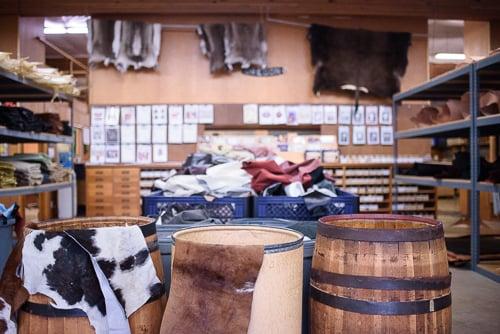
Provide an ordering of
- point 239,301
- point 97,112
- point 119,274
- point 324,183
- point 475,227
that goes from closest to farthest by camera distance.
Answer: point 239,301, point 119,274, point 324,183, point 475,227, point 97,112

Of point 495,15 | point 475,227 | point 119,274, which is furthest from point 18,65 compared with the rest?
point 495,15

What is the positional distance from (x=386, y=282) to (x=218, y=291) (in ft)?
1.57

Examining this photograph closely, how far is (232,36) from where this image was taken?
7941 mm

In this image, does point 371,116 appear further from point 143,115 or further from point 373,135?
point 143,115

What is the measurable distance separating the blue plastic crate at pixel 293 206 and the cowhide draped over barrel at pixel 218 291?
5.96ft

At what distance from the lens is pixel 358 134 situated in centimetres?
825

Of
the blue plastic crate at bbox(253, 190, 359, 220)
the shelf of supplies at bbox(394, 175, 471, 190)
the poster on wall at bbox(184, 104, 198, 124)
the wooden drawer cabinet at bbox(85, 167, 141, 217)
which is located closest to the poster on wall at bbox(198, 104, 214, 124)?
the poster on wall at bbox(184, 104, 198, 124)

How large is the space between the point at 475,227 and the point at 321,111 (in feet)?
14.8

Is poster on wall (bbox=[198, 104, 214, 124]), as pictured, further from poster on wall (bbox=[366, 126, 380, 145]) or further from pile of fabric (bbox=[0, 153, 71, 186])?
pile of fabric (bbox=[0, 153, 71, 186])

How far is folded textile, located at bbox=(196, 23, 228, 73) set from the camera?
A: 7.99 meters

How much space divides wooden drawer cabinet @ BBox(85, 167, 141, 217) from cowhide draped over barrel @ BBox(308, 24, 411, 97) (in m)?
3.46

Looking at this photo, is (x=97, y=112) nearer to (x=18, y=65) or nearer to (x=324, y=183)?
(x=18, y=65)

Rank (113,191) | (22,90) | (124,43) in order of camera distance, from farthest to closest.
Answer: (124,43)
(113,191)
(22,90)

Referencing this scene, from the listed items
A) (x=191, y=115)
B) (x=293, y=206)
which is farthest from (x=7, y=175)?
(x=191, y=115)
